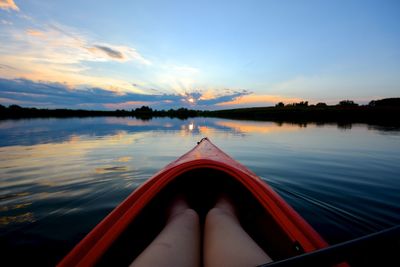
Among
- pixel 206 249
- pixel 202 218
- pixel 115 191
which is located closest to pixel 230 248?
pixel 206 249

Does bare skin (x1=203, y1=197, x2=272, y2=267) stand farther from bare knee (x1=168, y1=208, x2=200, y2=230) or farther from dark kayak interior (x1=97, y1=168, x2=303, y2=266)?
dark kayak interior (x1=97, y1=168, x2=303, y2=266)

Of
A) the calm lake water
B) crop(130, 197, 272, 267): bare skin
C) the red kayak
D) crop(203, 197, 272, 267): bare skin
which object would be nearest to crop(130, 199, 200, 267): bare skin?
crop(130, 197, 272, 267): bare skin

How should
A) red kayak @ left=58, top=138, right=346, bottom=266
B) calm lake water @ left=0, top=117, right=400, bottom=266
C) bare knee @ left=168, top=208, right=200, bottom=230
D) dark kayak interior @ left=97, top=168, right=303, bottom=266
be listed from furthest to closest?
calm lake water @ left=0, top=117, right=400, bottom=266 < bare knee @ left=168, top=208, right=200, bottom=230 < dark kayak interior @ left=97, top=168, right=303, bottom=266 < red kayak @ left=58, top=138, right=346, bottom=266

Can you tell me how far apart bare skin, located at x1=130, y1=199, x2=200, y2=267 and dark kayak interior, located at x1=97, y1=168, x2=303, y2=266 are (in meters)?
0.45

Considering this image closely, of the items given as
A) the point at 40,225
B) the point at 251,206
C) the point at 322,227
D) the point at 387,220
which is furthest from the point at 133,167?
the point at 387,220

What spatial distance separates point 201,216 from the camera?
3.52 m

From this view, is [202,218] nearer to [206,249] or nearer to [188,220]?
[188,220]

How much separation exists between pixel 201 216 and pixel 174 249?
82.7 inches

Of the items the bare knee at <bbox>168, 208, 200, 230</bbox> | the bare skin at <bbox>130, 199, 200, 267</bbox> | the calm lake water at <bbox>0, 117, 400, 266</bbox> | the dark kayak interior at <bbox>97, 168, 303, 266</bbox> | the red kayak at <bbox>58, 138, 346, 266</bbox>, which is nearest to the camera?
the bare skin at <bbox>130, 199, 200, 267</bbox>

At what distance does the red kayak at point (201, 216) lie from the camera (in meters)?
1.60

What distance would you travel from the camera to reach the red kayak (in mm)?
1597

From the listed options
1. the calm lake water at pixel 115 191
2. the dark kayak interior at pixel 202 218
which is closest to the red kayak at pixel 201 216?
the dark kayak interior at pixel 202 218

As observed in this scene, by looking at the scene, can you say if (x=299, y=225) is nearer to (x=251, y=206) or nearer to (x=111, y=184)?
(x=251, y=206)

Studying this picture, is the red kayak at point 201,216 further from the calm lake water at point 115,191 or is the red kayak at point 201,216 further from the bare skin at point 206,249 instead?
the calm lake water at point 115,191
